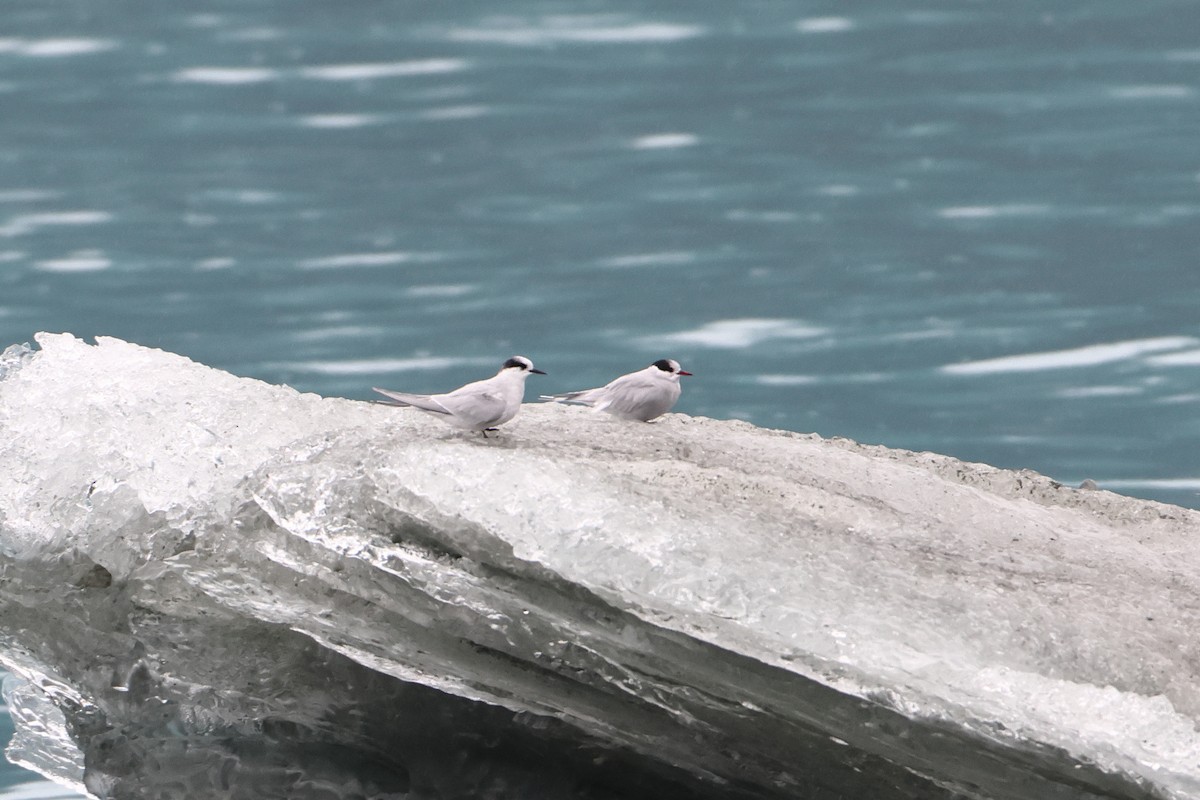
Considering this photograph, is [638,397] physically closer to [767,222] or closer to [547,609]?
[547,609]

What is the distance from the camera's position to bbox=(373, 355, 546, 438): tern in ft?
15.6

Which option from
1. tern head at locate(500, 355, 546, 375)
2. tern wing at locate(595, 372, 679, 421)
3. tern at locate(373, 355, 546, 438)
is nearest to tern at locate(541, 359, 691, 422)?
tern wing at locate(595, 372, 679, 421)

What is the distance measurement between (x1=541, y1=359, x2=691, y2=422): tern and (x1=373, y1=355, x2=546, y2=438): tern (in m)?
0.50

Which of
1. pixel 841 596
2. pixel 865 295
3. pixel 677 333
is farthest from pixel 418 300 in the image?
pixel 841 596

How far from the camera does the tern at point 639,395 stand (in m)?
5.39

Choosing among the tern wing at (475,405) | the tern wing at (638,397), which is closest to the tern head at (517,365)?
the tern wing at (475,405)

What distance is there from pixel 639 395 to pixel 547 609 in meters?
1.12

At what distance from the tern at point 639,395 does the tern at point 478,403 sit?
50cm

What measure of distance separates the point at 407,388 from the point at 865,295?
3.82m

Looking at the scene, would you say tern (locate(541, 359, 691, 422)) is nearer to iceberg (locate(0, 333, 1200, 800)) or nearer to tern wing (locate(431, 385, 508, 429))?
iceberg (locate(0, 333, 1200, 800))

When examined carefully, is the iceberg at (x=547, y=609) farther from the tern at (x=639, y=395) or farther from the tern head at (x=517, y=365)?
the tern head at (x=517, y=365)

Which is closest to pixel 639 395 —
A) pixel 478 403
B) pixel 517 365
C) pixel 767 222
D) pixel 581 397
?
pixel 581 397

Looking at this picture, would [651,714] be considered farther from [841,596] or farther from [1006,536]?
[1006,536]

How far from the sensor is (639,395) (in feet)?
17.7
